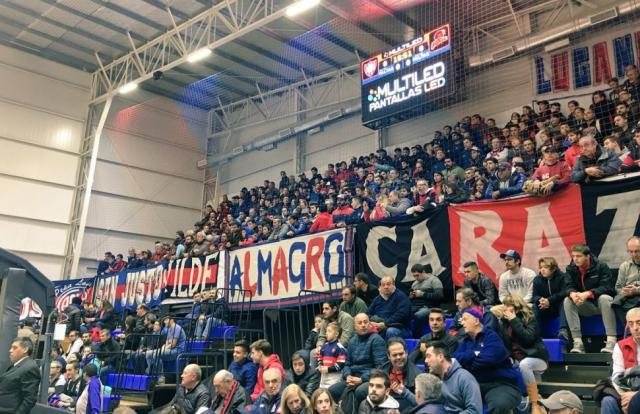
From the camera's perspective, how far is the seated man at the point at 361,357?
19.1 feet

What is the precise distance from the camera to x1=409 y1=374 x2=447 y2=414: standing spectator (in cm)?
425

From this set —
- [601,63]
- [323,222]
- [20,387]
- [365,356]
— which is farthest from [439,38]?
[20,387]

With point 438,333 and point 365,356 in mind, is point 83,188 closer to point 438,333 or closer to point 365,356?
point 365,356

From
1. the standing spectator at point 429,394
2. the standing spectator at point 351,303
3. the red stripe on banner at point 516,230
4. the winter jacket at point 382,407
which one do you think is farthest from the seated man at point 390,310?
the standing spectator at point 429,394

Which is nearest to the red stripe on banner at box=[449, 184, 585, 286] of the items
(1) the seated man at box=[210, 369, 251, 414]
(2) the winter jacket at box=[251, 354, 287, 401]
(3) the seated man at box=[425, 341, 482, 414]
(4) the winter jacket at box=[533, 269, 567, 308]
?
(4) the winter jacket at box=[533, 269, 567, 308]

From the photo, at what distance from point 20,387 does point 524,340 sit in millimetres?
4591

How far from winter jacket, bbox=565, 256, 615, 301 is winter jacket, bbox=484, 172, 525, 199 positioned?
1.82m

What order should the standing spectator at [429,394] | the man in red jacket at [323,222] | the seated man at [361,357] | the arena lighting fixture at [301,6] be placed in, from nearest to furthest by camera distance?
the standing spectator at [429,394] → the seated man at [361,357] → the man in red jacket at [323,222] → the arena lighting fixture at [301,6]

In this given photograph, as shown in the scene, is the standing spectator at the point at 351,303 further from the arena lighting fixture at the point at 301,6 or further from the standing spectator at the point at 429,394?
the arena lighting fixture at the point at 301,6

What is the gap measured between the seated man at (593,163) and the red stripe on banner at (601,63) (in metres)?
5.81

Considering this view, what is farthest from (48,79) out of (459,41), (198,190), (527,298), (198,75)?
(527,298)

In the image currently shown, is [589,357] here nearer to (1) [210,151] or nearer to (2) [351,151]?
(2) [351,151]

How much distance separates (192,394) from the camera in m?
6.33

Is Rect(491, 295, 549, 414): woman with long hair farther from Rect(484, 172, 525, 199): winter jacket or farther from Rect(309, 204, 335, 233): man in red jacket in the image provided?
Rect(309, 204, 335, 233): man in red jacket
